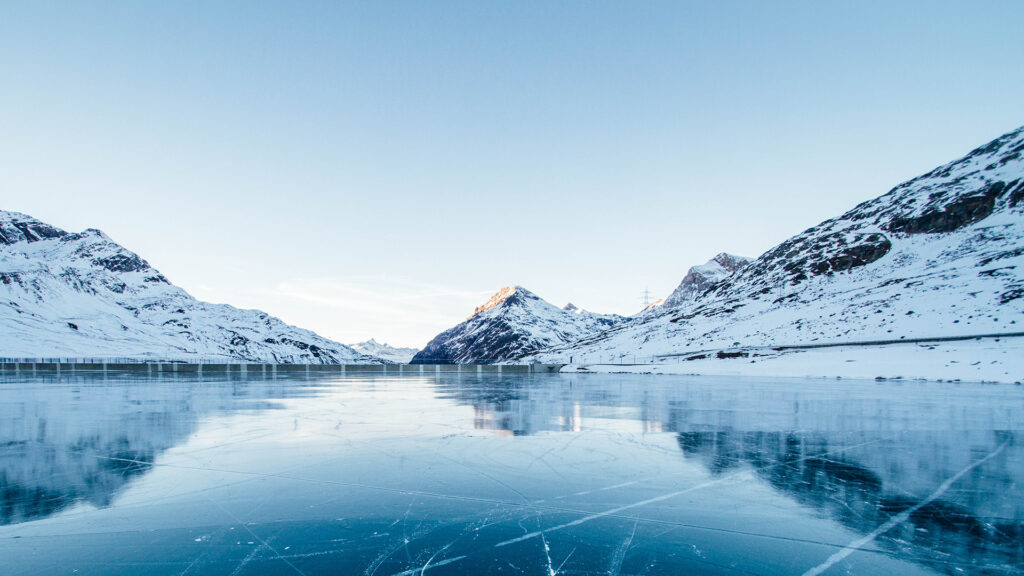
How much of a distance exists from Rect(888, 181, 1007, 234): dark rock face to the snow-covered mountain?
0.26 meters

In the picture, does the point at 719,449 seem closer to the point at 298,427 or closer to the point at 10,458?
the point at 298,427

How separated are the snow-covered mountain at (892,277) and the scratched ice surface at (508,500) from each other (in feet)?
229

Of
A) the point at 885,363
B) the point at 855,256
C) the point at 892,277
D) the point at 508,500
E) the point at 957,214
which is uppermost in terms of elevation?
the point at 957,214

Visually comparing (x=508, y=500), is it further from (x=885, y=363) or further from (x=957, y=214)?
(x=957, y=214)

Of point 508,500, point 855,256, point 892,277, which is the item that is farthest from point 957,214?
point 508,500

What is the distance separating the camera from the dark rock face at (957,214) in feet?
411

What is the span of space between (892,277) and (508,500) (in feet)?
442

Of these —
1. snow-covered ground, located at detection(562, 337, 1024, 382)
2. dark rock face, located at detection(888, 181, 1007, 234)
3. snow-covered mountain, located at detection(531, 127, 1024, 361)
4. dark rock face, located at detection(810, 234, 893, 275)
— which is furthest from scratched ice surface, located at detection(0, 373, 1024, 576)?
dark rock face, located at detection(888, 181, 1007, 234)

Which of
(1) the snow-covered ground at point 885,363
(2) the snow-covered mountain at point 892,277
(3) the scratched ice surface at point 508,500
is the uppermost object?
(2) the snow-covered mountain at point 892,277

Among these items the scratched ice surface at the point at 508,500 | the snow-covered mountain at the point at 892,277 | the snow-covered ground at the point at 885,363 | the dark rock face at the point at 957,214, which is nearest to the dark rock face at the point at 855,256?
the snow-covered mountain at the point at 892,277

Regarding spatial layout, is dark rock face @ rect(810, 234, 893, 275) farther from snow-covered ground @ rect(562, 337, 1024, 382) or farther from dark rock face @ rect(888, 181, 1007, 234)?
snow-covered ground @ rect(562, 337, 1024, 382)

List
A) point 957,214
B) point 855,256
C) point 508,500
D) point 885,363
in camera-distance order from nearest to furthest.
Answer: point 508,500 → point 885,363 → point 957,214 → point 855,256

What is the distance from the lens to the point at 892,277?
112 metres

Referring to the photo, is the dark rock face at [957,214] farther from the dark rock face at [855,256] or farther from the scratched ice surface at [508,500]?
the scratched ice surface at [508,500]
